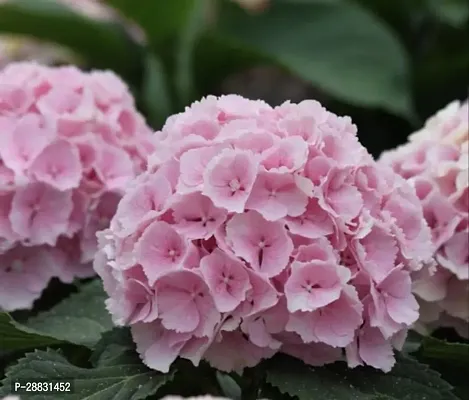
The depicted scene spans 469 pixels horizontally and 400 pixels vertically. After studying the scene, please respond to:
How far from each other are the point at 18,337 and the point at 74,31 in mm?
949

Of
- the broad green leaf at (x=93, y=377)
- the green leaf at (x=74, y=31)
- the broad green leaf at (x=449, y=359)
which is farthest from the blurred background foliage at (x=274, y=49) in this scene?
the broad green leaf at (x=93, y=377)

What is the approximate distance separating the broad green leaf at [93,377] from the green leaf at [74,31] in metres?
0.94

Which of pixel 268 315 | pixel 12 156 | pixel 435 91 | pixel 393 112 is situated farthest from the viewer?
pixel 435 91

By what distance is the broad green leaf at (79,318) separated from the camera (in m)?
0.81

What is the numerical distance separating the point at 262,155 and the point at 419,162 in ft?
0.88

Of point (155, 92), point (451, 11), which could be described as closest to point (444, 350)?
point (155, 92)

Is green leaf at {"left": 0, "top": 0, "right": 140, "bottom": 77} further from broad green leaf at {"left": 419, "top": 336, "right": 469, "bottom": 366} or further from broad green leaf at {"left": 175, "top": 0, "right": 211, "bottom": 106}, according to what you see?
broad green leaf at {"left": 419, "top": 336, "right": 469, "bottom": 366}

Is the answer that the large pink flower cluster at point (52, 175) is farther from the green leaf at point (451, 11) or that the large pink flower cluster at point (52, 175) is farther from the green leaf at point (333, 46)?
the green leaf at point (451, 11)

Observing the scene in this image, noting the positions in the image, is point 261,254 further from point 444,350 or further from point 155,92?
point 155,92

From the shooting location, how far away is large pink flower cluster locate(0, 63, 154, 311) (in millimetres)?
841

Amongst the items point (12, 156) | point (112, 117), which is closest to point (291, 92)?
point (112, 117)

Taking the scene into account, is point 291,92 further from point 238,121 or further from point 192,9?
point 238,121

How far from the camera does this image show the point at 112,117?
0.93m

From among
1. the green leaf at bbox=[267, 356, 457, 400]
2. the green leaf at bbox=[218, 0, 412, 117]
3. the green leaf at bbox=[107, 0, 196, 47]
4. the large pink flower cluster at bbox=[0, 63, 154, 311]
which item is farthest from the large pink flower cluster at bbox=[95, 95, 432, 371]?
the green leaf at bbox=[107, 0, 196, 47]
